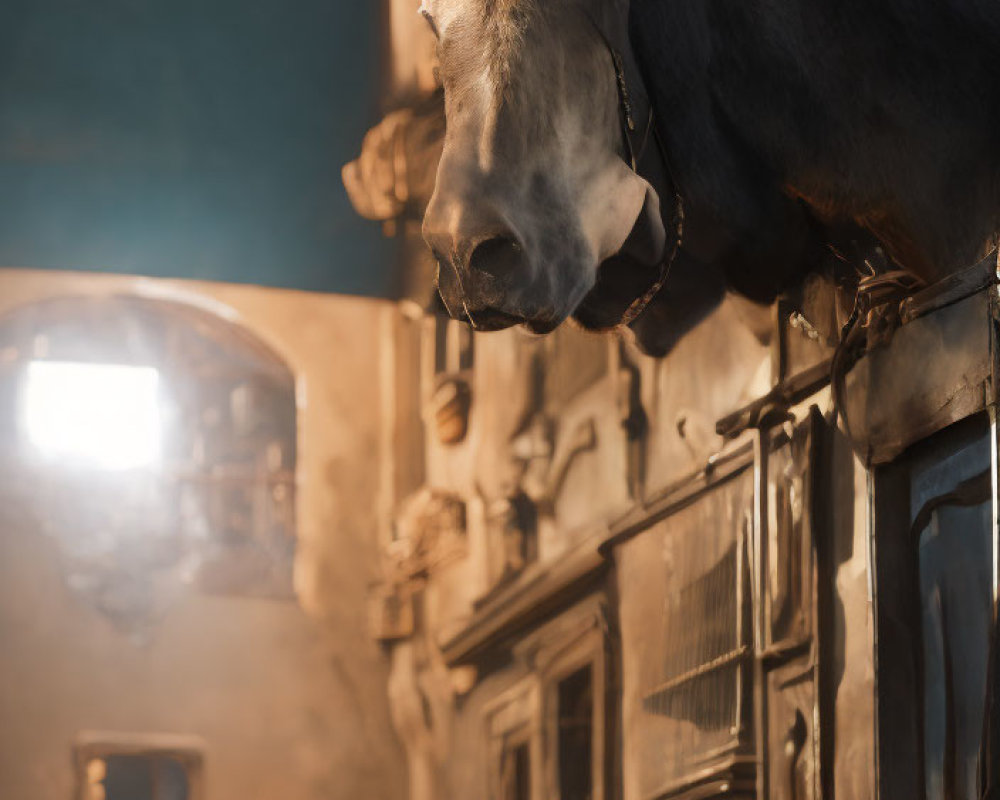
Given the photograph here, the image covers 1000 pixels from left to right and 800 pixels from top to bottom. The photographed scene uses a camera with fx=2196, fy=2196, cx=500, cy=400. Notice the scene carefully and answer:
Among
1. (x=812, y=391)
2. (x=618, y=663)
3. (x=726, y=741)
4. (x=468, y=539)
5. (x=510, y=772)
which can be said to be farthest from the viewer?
(x=468, y=539)

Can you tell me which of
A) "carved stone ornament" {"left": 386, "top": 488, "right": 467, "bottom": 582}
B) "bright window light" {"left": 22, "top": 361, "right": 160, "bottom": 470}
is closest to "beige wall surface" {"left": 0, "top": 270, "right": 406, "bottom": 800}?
"bright window light" {"left": 22, "top": 361, "right": 160, "bottom": 470}

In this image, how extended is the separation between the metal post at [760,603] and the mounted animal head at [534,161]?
83 centimetres

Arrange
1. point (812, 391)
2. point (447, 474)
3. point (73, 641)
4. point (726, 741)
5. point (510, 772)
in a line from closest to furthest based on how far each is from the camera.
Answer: point (812, 391) → point (726, 741) → point (510, 772) → point (447, 474) → point (73, 641)

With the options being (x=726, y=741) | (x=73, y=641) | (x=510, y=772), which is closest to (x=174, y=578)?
(x=73, y=641)

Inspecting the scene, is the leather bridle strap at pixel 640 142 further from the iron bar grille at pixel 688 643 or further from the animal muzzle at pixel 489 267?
the iron bar grille at pixel 688 643

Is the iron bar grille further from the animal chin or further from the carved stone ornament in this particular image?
the carved stone ornament

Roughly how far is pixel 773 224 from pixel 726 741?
1260mm

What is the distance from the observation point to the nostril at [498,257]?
347cm

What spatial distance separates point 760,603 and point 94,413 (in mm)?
4699

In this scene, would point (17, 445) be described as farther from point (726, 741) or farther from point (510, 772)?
point (726, 741)

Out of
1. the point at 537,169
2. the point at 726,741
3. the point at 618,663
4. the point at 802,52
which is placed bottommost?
the point at 726,741

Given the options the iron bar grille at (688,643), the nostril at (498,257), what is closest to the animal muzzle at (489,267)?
the nostril at (498,257)

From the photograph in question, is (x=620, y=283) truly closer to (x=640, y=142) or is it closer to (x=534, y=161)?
(x=640, y=142)

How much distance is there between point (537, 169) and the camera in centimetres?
354
